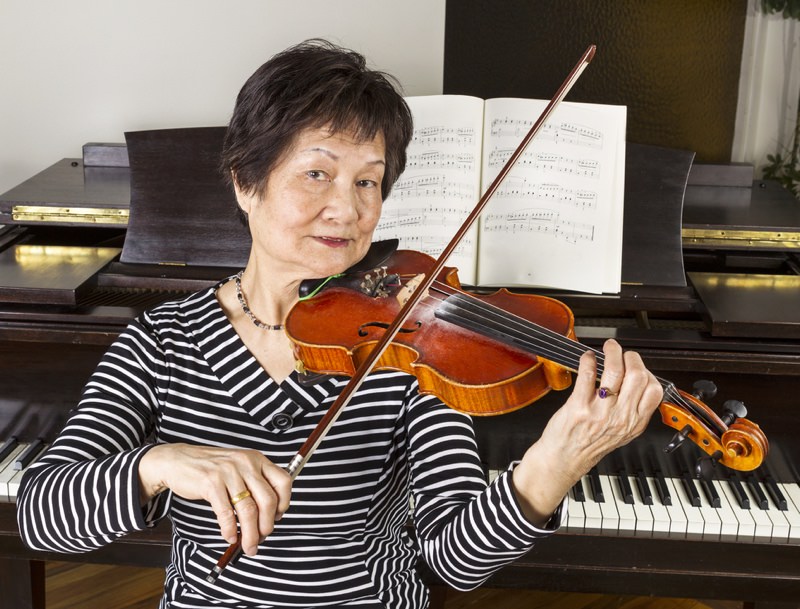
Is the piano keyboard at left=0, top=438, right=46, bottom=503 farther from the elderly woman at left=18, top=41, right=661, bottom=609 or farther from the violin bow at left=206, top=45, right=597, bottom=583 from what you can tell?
the violin bow at left=206, top=45, right=597, bottom=583

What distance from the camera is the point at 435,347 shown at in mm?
1342

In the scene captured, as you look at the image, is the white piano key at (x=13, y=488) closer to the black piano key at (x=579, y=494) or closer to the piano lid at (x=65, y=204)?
the piano lid at (x=65, y=204)

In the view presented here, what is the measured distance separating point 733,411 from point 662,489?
2.37 ft

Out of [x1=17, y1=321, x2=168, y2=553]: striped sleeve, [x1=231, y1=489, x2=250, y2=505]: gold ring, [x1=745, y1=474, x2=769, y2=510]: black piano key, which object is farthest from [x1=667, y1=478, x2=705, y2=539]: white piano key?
[x1=231, y1=489, x2=250, y2=505]: gold ring

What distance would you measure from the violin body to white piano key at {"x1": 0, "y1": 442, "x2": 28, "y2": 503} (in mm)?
778

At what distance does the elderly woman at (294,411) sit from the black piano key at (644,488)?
0.53 m

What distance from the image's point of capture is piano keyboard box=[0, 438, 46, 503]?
5.90ft

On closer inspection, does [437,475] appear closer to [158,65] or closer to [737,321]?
[737,321]

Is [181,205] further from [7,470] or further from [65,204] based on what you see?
[7,470]

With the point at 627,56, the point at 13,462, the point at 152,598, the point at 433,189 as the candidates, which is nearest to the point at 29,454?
the point at 13,462

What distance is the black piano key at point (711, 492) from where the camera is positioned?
1.77 meters

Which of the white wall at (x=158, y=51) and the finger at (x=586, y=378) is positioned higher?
the white wall at (x=158, y=51)

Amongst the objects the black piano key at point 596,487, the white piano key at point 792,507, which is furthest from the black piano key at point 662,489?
the white piano key at point 792,507

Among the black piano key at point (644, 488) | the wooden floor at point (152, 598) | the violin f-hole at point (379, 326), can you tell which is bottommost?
the wooden floor at point (152, 598)
